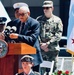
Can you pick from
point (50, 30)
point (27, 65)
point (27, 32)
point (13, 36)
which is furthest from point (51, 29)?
point (27, 65)

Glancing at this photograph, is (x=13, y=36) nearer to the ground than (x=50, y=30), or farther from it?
farther from it

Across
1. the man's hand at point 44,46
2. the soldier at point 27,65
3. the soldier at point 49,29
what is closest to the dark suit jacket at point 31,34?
the soldier at point 27,65

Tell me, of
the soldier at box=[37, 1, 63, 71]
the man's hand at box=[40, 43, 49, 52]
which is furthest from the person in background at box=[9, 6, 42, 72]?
the soldier at box=[37, 1, 63, 71]

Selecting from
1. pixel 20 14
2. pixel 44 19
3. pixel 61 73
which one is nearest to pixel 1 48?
pixel 20 14

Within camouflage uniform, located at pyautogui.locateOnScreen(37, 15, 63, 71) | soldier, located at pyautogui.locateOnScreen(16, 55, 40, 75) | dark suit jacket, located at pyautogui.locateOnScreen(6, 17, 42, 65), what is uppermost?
dark suit jacket, located at pyautogui.locateOnScreen(6, 17, 42, 65)

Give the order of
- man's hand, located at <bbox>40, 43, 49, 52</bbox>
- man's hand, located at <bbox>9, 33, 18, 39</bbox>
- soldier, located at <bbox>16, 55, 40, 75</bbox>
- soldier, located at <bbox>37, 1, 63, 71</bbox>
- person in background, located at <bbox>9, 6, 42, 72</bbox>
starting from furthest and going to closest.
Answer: soldier, located at <bbox>37, 1, 63, 71</bbox>
man's hand, located at <bbox>40, 43, 49, 52</bbox>
person in background, located at <bbox>9, 6, 42, 72</bbox>
man's hand, located at <bbox>9, 33, 18, 39</bbox>
soldier, located at <bbox>16, 55, 40, 75</bbox>

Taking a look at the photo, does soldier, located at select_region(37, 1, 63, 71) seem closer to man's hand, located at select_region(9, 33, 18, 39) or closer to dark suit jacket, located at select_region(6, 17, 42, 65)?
dark suit jacket, located at select_region(6, 17, 42, 65)

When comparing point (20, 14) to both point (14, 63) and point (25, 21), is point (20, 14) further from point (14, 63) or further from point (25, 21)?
point (14, 63)

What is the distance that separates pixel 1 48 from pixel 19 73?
432 millimetres

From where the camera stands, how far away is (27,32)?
7016 millimetres

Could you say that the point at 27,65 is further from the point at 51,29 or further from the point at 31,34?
the point at 51,29

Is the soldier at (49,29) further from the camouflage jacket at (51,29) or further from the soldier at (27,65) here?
the soldier at (27,65)

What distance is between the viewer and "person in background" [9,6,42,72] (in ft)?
22.3

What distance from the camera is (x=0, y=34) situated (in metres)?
6.77
